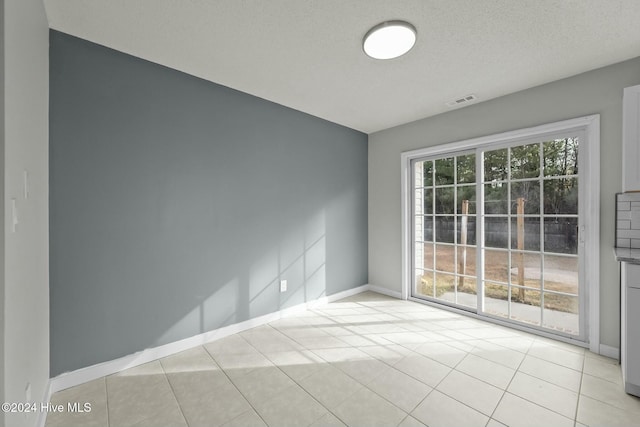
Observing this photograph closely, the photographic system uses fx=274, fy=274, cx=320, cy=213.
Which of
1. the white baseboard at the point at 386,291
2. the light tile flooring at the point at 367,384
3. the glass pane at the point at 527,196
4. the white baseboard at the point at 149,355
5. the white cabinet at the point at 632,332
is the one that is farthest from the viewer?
the white baseboard at the point at 386,291

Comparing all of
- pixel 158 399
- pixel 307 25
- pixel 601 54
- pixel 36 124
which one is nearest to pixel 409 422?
pixel 158 399

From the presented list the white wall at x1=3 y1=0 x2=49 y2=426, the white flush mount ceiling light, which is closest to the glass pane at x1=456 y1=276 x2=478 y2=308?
the white flush mount ceiling light

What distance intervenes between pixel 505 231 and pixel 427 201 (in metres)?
0.99

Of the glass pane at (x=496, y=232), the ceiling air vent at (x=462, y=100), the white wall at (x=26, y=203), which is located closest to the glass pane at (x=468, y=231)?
the glass pane at (x=496, y=232)

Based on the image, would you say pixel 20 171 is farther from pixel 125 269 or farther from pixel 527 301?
pixel 527 301

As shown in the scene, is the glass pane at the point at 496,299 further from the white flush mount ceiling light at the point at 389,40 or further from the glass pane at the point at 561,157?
the white flush mount ceiling light at the point at 389,40

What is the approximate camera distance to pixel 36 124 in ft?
5.03

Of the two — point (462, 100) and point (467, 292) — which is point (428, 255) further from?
point (462, 100)

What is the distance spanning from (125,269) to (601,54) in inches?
164

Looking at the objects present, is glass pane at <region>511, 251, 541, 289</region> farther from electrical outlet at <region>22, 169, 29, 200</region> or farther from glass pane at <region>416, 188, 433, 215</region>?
electrical outlet at <region>22, 169, 29, 200</region>

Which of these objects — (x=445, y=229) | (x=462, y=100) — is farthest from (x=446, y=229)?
(x=462, y=100)

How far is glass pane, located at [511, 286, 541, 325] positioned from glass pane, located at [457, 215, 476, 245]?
0.65 m

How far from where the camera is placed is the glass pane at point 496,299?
9.99 ft

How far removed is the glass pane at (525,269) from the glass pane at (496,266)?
0.07m
